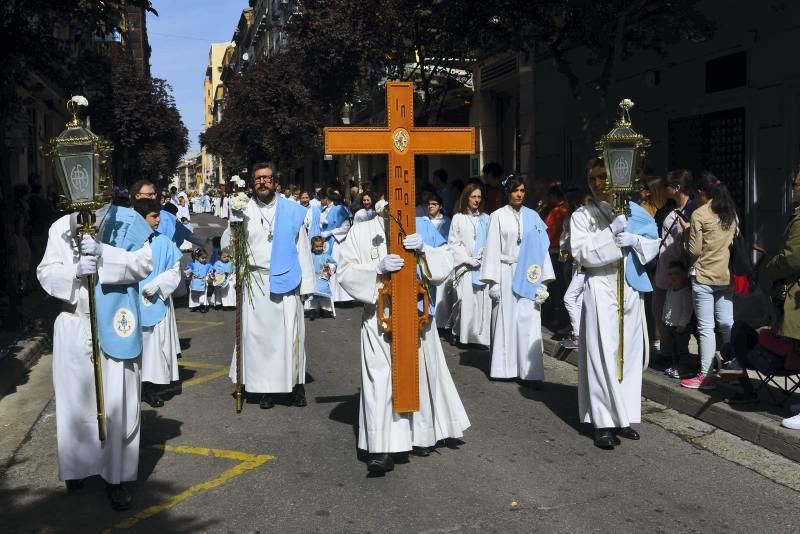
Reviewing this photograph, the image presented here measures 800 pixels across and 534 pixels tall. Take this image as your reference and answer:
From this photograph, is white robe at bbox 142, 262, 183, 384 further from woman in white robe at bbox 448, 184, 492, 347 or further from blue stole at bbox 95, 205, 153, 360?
woman in white robe at bbox 448, 184, 492, 347

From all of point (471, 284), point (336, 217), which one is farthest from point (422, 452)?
point (336, 217)

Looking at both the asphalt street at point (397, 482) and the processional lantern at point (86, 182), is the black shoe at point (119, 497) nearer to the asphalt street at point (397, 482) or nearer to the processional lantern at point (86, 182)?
the asphalt street at point (397, 482)

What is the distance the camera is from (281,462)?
5.82 m

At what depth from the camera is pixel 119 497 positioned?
5.01m

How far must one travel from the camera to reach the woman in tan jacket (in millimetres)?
7336

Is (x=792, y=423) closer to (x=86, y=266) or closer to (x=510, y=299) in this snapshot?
(x=510, y=299)

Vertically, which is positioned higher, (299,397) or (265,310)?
(265,310)

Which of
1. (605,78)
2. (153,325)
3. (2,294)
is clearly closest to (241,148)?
(2,294)

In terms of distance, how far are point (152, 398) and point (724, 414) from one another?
4.63m

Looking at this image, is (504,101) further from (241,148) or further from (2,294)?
(241,148)

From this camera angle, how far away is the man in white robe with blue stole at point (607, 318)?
241 inches

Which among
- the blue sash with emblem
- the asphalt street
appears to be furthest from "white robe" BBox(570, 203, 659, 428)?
the blue sash with emblem

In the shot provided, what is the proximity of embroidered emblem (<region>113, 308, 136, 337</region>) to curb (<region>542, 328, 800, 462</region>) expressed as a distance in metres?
4.19

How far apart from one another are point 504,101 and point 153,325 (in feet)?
54.9
